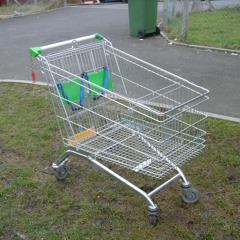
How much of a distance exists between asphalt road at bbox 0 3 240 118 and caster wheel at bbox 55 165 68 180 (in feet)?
7.09

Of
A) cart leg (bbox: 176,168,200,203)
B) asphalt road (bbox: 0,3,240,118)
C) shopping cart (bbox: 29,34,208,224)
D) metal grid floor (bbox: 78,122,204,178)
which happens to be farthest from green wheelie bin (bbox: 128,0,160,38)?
cart leg (bbox: 176,168,200,203)

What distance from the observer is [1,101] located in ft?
18.9

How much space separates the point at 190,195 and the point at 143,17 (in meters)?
6.88

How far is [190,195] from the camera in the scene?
10.6 ft

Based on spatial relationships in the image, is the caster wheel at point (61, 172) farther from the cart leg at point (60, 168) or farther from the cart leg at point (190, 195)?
the cart leg at point (190, 195)

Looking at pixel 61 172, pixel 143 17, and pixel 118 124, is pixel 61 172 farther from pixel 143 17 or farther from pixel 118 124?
pixel 143 17

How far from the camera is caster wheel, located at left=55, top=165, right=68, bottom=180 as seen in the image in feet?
12.0

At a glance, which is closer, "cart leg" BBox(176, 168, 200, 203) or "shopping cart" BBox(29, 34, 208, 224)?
"shopping cart" BBox(29, 34, 208, 224)

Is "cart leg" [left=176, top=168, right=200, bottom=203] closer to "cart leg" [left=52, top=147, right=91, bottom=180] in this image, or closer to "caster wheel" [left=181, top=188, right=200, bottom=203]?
"caster wheel" [left=181, top=188, right=200, bottom=203]

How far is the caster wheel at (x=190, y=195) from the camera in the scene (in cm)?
322

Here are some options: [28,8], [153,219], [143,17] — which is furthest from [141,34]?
[28,8]

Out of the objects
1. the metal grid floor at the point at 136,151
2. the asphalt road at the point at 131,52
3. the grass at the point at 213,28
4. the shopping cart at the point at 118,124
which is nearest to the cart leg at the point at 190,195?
the shopping cart at the point at 118,124

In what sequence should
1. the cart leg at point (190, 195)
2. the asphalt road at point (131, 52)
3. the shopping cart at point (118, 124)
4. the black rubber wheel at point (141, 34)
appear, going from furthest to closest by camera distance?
1. the black rubber wheel at point (141, 34)
2. the asphalt road at point (131, 52)
3. the cart leg at point (190, 195)
4. the shopping cart at point (118, 124)

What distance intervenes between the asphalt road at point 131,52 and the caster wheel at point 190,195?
6.13 ft
